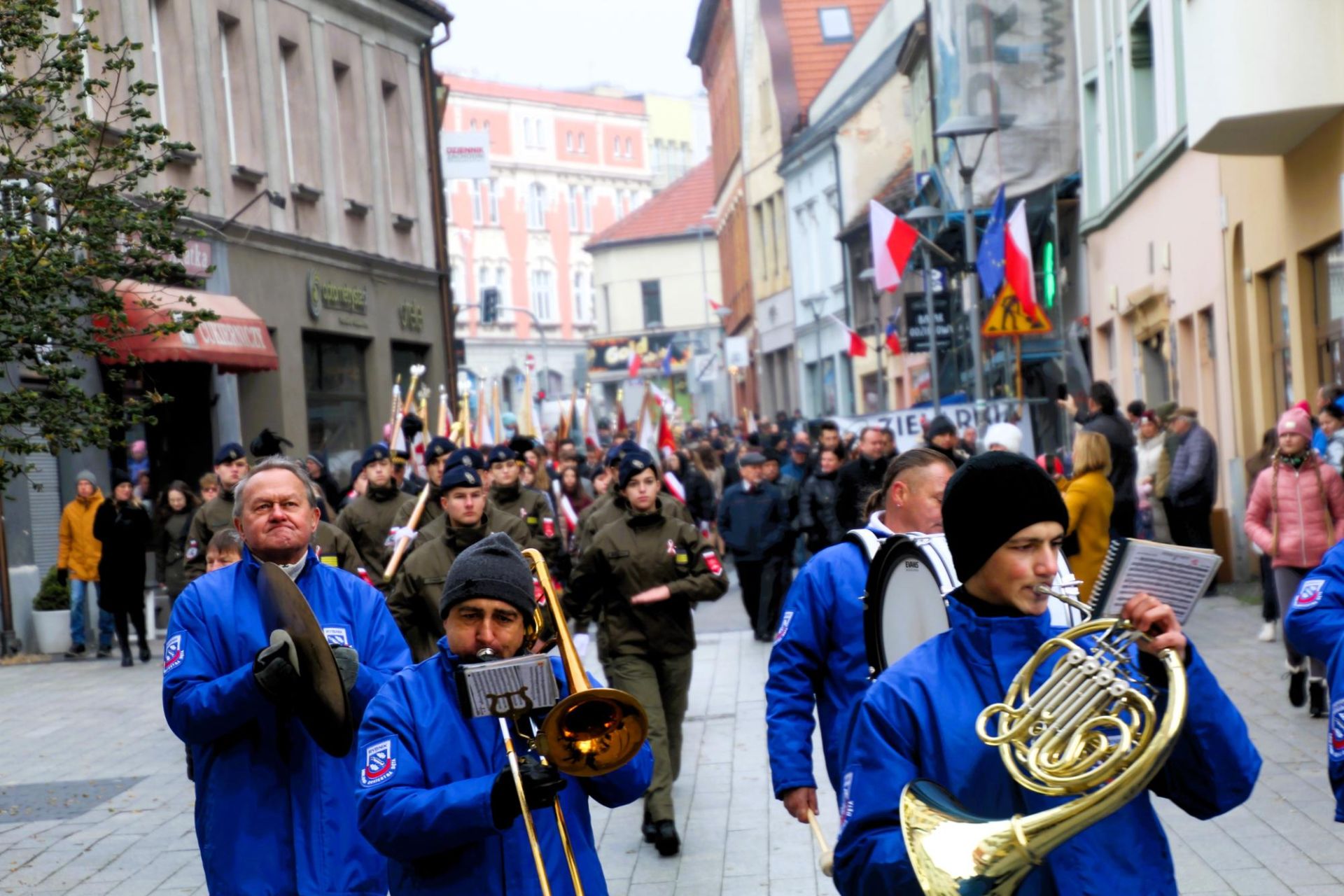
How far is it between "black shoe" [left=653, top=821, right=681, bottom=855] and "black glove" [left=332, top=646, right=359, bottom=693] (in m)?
4.06

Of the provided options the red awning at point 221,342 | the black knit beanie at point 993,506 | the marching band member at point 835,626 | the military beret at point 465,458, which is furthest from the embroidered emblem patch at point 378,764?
the red awning at point 221,342

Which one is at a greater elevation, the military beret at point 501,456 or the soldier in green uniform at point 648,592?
the military beret at point 501,456

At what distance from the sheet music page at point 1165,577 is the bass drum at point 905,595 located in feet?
4.80

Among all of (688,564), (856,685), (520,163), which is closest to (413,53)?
(688,564)

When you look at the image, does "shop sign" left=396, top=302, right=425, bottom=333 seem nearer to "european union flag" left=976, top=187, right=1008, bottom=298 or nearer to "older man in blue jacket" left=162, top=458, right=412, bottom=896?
"european union flag" left=976, top=187, right=1008, bottom=298

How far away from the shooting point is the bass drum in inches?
177

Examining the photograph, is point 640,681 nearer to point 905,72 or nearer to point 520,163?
point 905,72

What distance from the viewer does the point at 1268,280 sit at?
1834 centimetres

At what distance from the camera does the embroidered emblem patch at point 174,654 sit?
5004 millimetres

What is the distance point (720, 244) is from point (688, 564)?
6528cm

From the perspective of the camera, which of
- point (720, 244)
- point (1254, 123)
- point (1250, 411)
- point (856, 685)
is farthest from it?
point (720, 244)

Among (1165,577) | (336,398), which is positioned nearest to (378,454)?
(1165,577)

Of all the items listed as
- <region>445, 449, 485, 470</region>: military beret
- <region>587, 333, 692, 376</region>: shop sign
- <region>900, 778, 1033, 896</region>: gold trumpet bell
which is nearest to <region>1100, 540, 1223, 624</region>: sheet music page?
<region>900, 778, 1033, 896</region>: gold trumpet bell

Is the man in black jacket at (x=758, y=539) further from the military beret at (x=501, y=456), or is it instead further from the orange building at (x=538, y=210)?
the orange building at (x=538, y=210)
